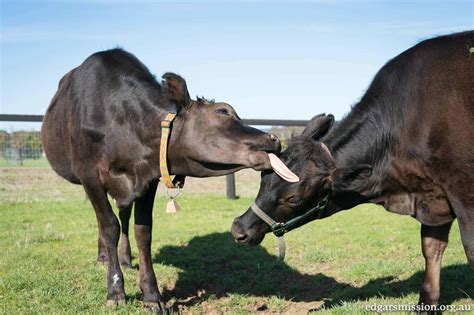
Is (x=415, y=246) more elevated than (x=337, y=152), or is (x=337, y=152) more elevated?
(x=337, y=152)

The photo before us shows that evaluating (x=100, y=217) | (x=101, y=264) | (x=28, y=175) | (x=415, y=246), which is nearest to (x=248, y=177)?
(x=28, y=175)

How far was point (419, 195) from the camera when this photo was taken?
4.67 m

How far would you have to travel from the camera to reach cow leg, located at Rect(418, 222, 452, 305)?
15.9 ft

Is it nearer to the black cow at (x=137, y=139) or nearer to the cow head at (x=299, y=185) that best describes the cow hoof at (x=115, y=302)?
the black cow at (x=137, y=139)

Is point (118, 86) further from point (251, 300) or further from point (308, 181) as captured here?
point (251, 300)

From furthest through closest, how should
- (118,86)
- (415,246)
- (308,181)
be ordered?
(415,246), (118,86), (308,181)

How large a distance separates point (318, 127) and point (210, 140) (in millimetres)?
1020

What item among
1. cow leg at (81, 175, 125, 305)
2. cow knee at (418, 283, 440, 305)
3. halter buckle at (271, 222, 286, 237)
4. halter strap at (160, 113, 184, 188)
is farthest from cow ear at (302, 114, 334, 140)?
cow leg at (81, 175, 125, 305)

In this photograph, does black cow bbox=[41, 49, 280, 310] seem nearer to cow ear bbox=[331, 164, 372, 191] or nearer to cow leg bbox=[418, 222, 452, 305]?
cow ear bbox=[331, 164, 372, 191]

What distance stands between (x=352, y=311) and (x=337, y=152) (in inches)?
54.0

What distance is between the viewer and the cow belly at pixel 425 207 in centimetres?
459

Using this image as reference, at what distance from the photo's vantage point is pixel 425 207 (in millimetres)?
4660

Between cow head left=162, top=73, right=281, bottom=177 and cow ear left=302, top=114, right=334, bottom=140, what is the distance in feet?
1.76

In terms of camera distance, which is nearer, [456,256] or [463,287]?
[463,287]
